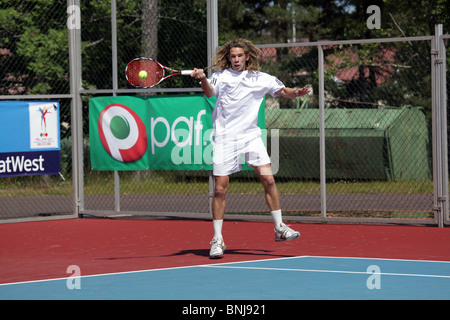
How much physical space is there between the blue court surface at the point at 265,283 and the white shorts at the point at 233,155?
41.6 inches

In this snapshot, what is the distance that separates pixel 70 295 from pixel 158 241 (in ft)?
12.0

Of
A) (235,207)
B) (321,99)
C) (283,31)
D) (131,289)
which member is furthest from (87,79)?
(283,31)

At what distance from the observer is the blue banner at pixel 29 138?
40.3ft

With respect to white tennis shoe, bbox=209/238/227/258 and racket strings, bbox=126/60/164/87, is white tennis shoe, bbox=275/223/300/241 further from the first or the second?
racket strings, bbox=126/60/164/87

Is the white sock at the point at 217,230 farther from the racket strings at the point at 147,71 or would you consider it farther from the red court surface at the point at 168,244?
the racket strings at the point at 147,71

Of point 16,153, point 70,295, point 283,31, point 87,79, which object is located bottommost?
point 70,295

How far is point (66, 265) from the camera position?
27.9ft

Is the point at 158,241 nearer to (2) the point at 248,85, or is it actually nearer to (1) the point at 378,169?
(2) the point at 248,85

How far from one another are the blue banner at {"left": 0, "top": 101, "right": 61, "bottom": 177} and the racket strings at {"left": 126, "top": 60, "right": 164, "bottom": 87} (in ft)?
8.71

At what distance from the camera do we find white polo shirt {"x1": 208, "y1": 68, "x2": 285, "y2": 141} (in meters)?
8.87

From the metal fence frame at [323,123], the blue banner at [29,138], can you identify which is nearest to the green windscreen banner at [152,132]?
the metal fence frame at [323,123]

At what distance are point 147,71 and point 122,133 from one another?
2657mm

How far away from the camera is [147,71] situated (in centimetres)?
1043
